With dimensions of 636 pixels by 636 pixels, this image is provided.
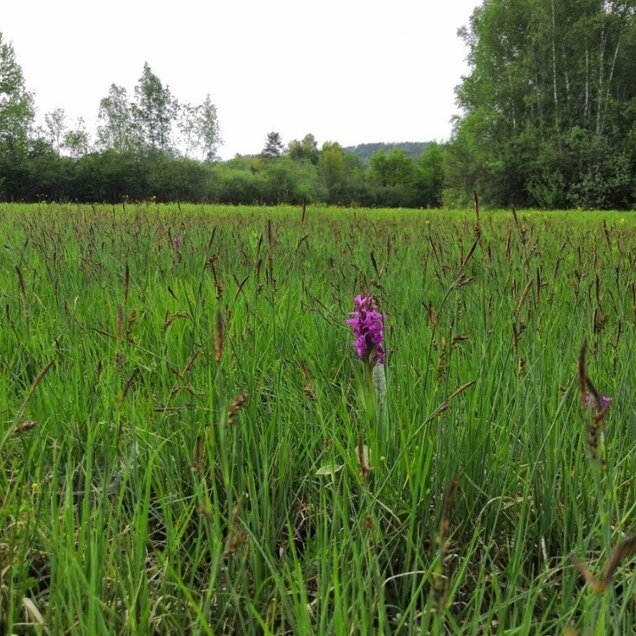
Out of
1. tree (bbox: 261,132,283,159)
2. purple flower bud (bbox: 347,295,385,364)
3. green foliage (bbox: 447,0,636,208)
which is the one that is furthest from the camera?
tree (bbox: 261,132,283,159)

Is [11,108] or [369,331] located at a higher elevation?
[11,108]

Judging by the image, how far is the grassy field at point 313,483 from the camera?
71cm

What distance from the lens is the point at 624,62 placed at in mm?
32250

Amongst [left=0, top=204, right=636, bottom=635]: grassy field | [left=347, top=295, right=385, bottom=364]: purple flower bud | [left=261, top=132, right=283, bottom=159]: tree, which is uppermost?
[left=261, top=132, right=283, bottom=159]: tree

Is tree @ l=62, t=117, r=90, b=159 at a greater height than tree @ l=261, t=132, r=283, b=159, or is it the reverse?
tree @ l=261, t=132, r=283, b=159

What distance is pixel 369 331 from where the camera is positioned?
1294 millimetres

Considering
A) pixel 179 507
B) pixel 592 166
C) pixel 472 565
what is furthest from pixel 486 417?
pixel 592 166

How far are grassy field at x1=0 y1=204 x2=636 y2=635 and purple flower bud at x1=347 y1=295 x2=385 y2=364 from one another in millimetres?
93

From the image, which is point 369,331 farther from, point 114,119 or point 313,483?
point 114,119

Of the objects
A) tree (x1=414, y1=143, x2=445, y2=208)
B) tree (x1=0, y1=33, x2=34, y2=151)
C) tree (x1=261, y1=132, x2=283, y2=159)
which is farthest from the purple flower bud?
tree (x1=261, y1=132, x2=283, y2=159)

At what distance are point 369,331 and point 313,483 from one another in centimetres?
37

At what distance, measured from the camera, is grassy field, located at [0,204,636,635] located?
71 cm

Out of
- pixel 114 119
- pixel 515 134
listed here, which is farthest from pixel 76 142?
pixel 515 134

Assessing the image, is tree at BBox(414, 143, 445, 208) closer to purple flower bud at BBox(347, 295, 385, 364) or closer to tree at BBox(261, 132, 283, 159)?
tree at BBox(261, 132, 283, 159)
